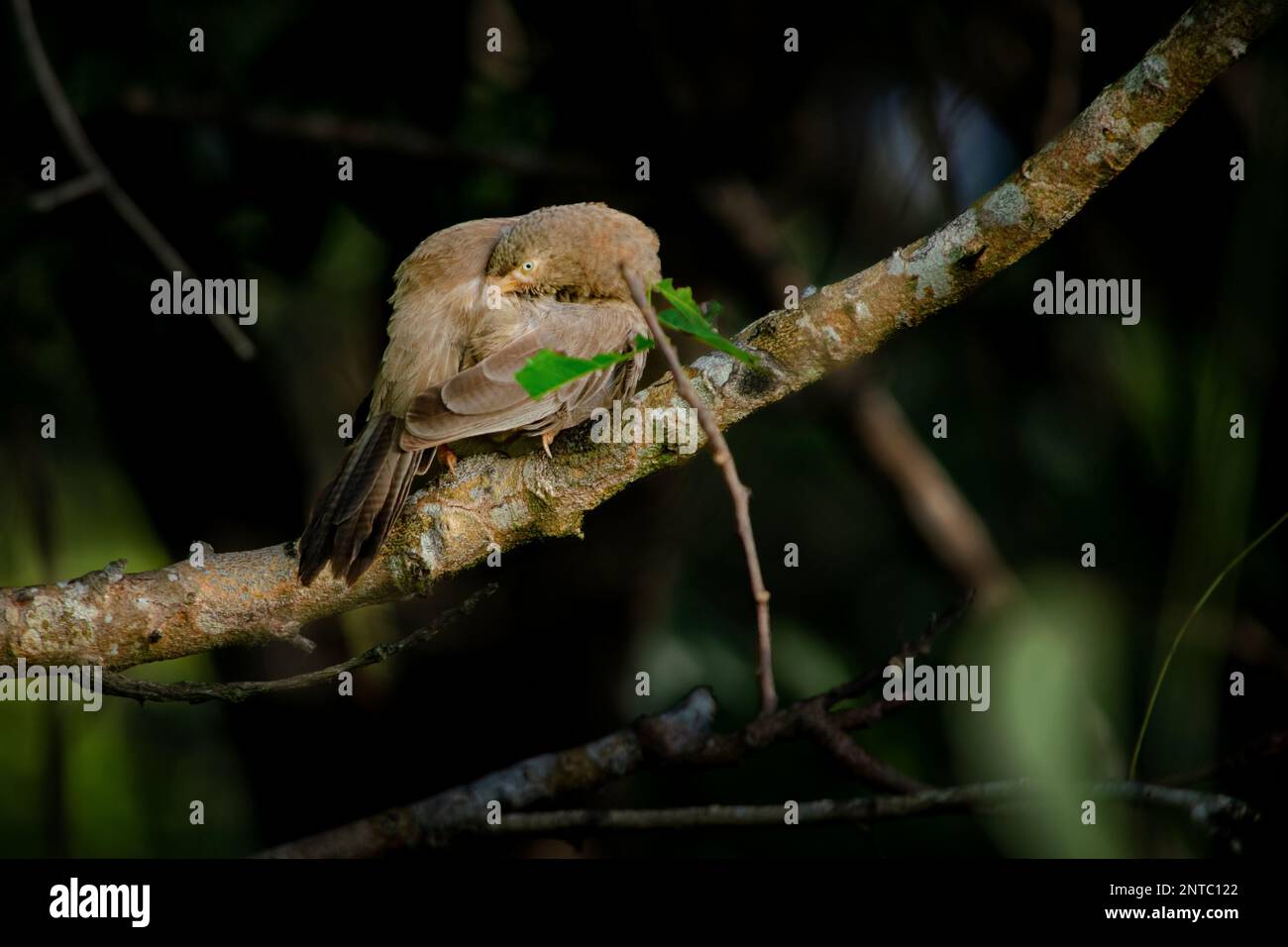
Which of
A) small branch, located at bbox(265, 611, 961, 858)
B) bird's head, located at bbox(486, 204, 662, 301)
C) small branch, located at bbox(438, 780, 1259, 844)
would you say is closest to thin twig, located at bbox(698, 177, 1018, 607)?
bird's head, located at bbox(486, 204, 662, 301)

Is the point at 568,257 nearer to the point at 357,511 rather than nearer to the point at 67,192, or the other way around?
the point at 357,511

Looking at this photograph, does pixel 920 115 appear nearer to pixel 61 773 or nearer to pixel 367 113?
pixel 367 113

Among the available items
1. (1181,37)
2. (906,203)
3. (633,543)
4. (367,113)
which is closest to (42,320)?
(367,113)

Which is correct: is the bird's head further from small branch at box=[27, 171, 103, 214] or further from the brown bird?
small branch at box=[27, 171, 103, 214]

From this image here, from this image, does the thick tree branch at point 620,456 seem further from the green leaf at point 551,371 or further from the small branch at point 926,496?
the small branch at point 926,496

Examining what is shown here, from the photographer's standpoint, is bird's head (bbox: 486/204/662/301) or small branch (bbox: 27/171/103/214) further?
bird's head (bbox: 486/204/662/301)

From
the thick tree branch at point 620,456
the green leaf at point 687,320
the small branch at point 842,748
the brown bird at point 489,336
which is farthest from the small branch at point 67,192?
the small branch at point 842,748

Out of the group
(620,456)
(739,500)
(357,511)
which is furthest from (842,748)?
(357,511)
